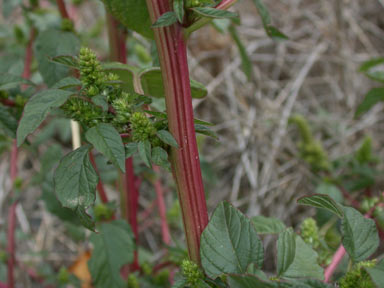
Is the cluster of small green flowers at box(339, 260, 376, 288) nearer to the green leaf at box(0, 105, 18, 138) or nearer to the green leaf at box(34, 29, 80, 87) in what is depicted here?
the green leaf at box(0, 105, 18, 138)

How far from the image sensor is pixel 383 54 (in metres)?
2.73

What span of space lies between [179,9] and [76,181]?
1.05 ft

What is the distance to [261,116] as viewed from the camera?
2.39 metres

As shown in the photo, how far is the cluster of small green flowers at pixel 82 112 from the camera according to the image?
681mm

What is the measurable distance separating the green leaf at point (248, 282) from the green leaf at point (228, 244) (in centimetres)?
4

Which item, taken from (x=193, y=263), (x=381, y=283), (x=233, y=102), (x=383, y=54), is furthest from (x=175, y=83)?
(x=383, y=54)

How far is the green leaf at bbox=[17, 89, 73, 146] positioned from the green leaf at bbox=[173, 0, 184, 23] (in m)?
0.21

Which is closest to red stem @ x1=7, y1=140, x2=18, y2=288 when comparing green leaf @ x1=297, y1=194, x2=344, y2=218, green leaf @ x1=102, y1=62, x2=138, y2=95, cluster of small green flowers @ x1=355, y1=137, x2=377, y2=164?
green leaf @ x1=102, y1=62, x2=138, y2=95

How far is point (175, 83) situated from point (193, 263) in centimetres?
29

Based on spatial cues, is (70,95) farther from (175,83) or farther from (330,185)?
(330,185)

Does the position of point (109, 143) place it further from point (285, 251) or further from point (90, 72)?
point (285, 251)

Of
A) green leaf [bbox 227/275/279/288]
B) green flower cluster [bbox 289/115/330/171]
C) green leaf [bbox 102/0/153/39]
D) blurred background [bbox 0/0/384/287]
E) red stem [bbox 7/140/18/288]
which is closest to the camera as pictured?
green leaf [bbox 227/275/279/288]

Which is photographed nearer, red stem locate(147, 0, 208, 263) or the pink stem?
red stem locate(147, 0, 208, 263)

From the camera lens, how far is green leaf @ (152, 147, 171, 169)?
2.12 feet
